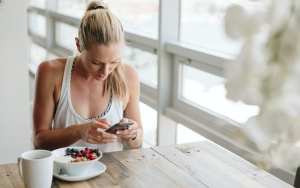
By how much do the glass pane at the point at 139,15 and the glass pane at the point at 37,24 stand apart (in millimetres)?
2191

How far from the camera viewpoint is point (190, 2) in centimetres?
309

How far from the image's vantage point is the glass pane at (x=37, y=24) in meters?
6.09

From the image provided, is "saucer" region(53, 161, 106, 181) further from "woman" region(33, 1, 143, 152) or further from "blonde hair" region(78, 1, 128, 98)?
"blonde hair" region(78, 1, 128, 98)

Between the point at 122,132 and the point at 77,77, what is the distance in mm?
376

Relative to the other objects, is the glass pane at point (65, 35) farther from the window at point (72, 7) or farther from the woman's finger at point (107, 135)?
the woman's finger at point (107, 135)

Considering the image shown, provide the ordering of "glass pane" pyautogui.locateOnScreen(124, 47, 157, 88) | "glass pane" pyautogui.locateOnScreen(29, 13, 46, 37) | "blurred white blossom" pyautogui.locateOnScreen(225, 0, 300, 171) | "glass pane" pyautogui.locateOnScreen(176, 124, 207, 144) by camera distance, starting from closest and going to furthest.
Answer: "blurred white blossom" pyautogui.locateOnScreen(225, 0, 300, 171)
"glass pane" pyautogui.locateOnScreen(176, 124, 207, 144)
"glass pane" pyautogui.locateOnScreen(124, 47, 157, 88)
"glass pane" pyautogui.locateOnScreen(29, 13, 46, 37)

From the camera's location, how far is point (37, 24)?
636cm

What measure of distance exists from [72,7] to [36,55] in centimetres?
136

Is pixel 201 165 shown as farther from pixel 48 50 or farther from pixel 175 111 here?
pixel 48 50

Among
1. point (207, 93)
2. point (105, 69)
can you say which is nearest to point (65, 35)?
point (207, 93)

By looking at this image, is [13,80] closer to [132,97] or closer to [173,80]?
[173,80]

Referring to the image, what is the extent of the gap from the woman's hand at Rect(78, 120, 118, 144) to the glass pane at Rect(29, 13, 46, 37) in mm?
4318

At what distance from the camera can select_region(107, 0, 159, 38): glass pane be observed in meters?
3.48

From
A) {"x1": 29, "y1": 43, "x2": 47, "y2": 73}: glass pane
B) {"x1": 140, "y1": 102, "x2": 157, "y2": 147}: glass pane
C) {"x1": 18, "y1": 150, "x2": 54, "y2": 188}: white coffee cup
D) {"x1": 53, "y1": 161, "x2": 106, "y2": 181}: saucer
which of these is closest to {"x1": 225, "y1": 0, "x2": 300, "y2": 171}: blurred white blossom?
{"x1": 18, "y1": 150, "x2": 54, "y2": 188}: white coffee cup
